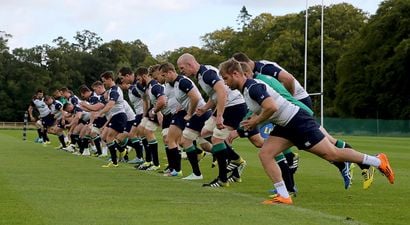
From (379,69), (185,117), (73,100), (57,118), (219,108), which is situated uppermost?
(379,69)

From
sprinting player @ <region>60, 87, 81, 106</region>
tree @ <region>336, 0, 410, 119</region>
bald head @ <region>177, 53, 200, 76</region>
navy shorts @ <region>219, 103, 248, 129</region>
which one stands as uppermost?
tree @ <region>336, 0, 410, 119</region>

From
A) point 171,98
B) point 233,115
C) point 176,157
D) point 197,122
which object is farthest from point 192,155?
point 171,98

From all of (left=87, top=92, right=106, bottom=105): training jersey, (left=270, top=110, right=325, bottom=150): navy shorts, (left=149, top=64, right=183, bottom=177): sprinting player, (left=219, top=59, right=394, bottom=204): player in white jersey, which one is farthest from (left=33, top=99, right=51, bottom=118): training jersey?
(left=270, top=110, right=325, bottom=150): navy shorts

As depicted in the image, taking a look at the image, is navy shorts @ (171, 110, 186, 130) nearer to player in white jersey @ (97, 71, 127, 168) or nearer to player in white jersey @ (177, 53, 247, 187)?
player in white jersey @ (177, 53, 247, 187)

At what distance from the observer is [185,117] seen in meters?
14.6

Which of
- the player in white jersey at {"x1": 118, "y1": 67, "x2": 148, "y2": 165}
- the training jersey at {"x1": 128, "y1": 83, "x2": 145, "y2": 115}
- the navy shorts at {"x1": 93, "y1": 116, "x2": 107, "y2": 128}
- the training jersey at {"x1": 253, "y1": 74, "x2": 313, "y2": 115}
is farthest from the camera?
the navy shorts at {"x1": 93, "y1": 116, "x2": 107, "y2": 128}

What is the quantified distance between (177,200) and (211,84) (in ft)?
9.75

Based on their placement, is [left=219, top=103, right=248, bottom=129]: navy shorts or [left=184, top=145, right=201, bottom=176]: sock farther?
[left=184, top=145, right=201, bottom=176]: sock

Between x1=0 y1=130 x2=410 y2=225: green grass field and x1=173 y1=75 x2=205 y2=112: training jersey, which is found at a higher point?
x1=173 y1=75 x2=205 y2=112: training jersey

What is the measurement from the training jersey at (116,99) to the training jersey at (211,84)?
568 centimetres

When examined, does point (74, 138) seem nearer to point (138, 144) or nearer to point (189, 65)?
point (138, 144)

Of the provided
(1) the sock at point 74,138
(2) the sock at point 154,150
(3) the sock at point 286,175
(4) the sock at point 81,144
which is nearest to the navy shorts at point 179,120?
(2) the sock at point 154,150

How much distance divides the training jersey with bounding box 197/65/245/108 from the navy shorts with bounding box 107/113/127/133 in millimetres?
6228

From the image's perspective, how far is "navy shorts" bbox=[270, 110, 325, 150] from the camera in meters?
10.1
